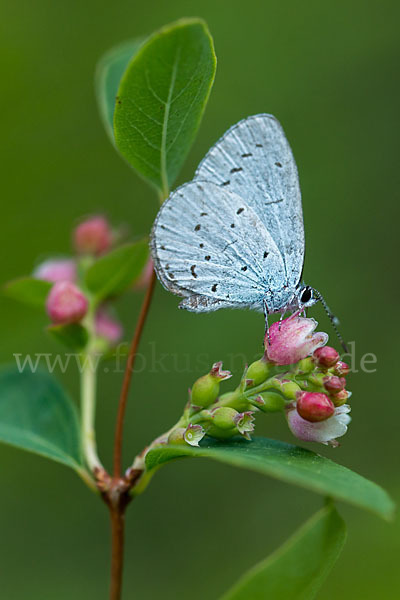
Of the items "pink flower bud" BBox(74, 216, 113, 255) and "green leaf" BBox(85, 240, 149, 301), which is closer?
"green leaf" BBox(85, 240, 149, 301)

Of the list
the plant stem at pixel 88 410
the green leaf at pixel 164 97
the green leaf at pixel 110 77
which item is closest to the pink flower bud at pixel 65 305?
the plant stem at pixel 88 410

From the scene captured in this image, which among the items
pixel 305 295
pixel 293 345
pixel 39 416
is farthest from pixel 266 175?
pixel 39 416

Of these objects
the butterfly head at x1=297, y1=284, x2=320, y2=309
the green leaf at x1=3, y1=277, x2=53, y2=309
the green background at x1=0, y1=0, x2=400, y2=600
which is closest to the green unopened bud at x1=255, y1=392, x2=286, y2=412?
the butterfly head at x1=297, y1=284, x2=320, y2=309

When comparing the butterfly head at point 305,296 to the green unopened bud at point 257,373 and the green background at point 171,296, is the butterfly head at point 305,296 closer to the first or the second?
the green unopened bud at point 257,373

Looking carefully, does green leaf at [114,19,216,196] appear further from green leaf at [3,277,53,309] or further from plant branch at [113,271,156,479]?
green leaf at [3,277,53,309]

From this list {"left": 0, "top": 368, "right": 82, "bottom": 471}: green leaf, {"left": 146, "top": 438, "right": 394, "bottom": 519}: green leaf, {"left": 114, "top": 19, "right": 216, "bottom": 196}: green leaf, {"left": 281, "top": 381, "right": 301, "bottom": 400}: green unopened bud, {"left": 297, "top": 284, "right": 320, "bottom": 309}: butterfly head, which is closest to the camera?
{"left": 146, "top": 438, "right": 394, "bottom": 519}: green leaf

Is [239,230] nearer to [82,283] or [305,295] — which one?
[305,295]
